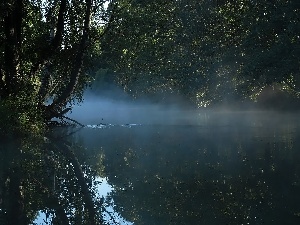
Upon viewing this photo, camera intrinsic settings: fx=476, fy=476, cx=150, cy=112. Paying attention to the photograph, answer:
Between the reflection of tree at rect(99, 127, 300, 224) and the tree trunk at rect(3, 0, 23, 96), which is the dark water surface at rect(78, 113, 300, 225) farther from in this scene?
the tree trunk at rect(3, 0, 23, 96)

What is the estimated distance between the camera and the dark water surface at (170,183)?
877 cm

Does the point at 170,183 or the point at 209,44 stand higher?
the point at 209,44

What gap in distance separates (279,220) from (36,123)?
18.7m

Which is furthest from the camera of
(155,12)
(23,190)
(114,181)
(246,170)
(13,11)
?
(155,12)

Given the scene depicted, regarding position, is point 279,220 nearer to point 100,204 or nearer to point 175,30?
point 100,204

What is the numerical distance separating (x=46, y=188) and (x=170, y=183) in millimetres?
3077

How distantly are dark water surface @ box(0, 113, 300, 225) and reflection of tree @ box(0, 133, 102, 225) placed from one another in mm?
22

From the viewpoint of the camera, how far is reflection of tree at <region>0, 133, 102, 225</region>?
865cm

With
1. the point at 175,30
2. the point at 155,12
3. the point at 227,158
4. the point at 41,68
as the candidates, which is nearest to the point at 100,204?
the point at 227,158

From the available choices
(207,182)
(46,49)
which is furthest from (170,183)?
(46,49)

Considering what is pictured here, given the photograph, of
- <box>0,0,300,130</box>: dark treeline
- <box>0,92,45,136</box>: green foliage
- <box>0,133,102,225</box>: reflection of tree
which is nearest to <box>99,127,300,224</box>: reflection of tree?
<box>0,133,102,225</box>: reflection of tree

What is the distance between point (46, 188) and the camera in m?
11.2

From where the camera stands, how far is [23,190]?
35.6 feet

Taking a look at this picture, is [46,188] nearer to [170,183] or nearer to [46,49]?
[170,183]
